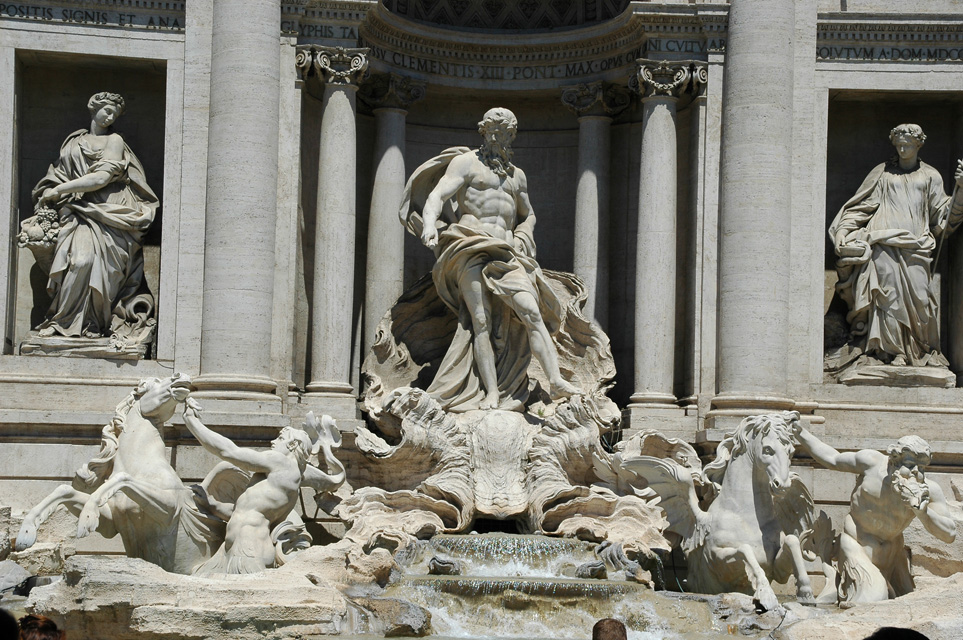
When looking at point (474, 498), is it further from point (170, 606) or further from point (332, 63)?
point (332, 63)

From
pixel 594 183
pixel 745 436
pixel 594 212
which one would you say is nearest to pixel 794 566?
pixel 745 436

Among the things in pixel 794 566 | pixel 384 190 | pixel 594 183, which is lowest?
pixel 794 566

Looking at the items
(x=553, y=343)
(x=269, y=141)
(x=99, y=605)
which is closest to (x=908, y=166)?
(x=553, y=343)

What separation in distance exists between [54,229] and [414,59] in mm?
5424

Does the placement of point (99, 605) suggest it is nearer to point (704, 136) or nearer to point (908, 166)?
point (704, 136)

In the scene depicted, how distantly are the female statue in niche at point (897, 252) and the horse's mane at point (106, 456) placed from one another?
9178 mm

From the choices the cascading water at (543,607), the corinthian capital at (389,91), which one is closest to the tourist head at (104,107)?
the corinthian capital at (389,91)

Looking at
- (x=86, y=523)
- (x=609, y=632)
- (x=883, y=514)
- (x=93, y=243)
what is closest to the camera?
(x=609, y=632)

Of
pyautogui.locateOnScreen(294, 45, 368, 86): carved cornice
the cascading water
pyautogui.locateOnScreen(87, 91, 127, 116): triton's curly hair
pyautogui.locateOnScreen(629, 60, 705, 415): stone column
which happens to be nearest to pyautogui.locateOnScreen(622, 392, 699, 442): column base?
pyautogui.locateOnScreen(629, 60, 705, 415): stone column

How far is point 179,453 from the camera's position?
1681cm

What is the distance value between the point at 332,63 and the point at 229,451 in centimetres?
585

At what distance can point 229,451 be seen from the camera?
14.7m

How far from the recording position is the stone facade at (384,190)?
17516 mm

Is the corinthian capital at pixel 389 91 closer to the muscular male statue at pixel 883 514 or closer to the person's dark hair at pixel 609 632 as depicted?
the muscular male statue at pixel 883 514
